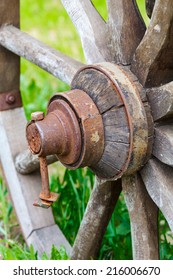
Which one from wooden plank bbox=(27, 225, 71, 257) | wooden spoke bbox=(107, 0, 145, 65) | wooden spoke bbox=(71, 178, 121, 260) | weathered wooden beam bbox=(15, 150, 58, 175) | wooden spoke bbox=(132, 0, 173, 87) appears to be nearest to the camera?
wooden spoke bbox=(132, 0, 173, 87)

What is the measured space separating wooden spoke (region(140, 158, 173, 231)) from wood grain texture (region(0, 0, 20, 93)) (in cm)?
74

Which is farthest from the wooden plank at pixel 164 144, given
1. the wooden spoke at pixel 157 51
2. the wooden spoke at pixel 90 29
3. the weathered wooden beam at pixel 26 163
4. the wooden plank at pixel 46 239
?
the wooden plank at pixel 46 239

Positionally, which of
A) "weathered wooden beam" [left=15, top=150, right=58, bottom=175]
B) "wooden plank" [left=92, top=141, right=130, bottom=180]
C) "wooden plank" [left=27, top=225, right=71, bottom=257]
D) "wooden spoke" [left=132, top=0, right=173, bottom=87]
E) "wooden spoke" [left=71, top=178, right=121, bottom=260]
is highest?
"wooden spoke" [left=132, top=0, right=173, bottom=87]

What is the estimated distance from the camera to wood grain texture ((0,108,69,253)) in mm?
2164

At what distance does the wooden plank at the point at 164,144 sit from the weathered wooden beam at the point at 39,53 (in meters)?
0.33

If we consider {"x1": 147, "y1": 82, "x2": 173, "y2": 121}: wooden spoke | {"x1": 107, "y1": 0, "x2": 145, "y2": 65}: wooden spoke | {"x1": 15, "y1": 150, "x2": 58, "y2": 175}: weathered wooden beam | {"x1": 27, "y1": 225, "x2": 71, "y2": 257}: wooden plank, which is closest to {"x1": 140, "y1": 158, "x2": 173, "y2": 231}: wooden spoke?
{"x1": 147, "y1": 82, "x2": 173, "y2": 121}: wooden spoke

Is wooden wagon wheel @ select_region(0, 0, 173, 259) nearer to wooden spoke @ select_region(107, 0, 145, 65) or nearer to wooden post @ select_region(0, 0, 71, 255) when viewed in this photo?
wooden spoke @ select_region(107, 0, 145, 65)

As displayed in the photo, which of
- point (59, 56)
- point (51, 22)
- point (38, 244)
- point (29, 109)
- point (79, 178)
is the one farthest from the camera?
point (51, 22)

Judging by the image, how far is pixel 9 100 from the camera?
2.15 meters

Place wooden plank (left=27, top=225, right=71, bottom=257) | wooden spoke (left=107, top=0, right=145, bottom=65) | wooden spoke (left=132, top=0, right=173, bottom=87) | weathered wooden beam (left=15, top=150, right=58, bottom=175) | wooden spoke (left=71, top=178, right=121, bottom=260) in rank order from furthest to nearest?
wooden plank (left=27, top=225, right=71, bottom=257)
weathered wooden beam (left=15, top=150, right=58, bottom=175)
wooden spoke (left=71, top=178, right=121, bottom=260)
wooden spoke (left=107, top=0, right=145, bottom=65)
wooden spoke (left=132, top=0, right=173, bottom=87)

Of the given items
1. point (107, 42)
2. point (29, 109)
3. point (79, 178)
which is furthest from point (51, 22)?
point (107, 42)

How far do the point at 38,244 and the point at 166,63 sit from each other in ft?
2.88

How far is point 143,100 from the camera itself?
59.0 inches
